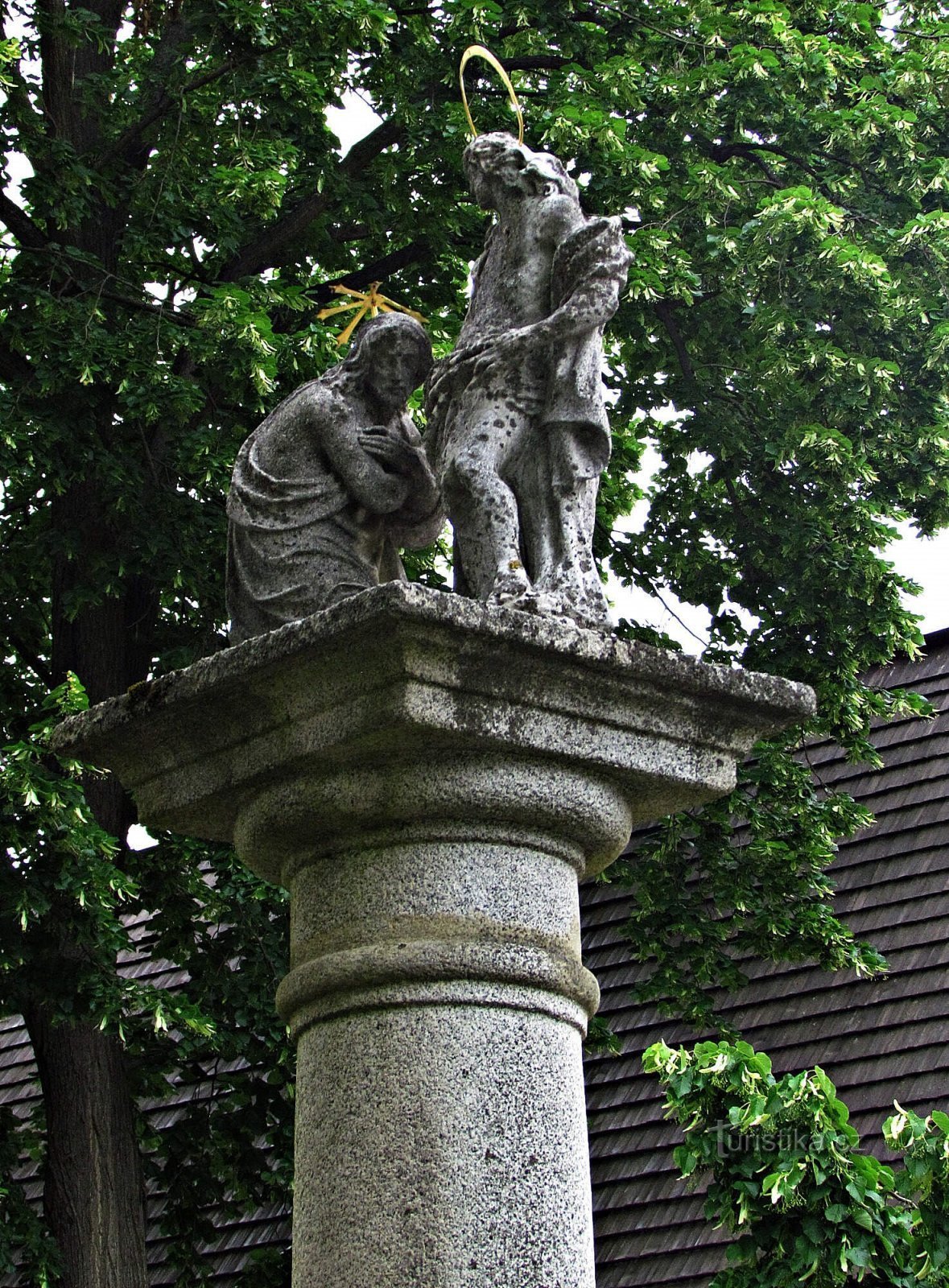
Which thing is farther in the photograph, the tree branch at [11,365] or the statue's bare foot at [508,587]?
the tree branch at [11,365]

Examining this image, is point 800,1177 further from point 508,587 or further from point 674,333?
point 674,333

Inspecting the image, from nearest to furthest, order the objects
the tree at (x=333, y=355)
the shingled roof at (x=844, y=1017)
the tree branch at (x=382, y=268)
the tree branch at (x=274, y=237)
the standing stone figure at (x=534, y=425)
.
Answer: the standing stone figure at (x=534, y=425)
the tree at (x=333, y=355)
the shingled roof at (x=844, y=1017)
the tree branch at (x=274, y=237)
the tree branch at (x=382, y=268)

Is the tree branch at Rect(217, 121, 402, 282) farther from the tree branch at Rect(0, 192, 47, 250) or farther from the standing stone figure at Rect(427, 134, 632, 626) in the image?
the standing stone figure at Rect(427, 134, 632, 626)

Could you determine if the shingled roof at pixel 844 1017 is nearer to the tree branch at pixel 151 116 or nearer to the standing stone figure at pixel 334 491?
the tree branch at pixel 151 116

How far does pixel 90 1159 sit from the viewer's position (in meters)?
8.58

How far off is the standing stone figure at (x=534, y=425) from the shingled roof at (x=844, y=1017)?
5.13 metres

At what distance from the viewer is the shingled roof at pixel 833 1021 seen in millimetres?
9211

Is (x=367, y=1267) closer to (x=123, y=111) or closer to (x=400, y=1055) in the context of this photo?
(x=400, y=1055)

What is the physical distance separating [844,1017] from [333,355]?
428 cm

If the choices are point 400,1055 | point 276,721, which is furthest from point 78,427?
point 400,1055

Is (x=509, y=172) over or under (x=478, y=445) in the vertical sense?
over

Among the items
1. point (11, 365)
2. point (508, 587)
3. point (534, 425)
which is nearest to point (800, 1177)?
point (508, 587)

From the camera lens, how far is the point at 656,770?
4363mm

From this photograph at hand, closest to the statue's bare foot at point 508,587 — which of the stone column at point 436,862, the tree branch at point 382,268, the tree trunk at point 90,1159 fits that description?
the stone column at point 436,862
